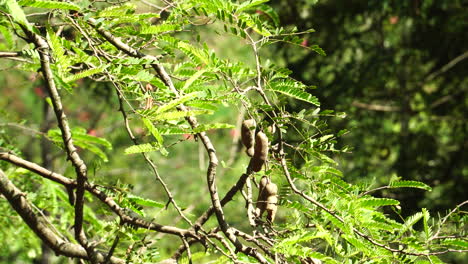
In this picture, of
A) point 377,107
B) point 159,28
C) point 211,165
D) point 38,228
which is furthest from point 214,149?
point 377,107

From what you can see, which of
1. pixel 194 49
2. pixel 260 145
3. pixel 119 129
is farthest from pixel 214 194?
pixel 119 129

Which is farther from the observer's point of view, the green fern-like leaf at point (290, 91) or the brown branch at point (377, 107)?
the brown branch at point (377, 107)

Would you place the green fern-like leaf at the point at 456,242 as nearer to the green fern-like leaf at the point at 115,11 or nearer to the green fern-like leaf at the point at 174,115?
the green fern-like leaf at the point at 174,115

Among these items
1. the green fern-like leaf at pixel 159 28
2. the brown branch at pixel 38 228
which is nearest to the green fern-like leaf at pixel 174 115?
the green fern-like leaf at pixel 159 28

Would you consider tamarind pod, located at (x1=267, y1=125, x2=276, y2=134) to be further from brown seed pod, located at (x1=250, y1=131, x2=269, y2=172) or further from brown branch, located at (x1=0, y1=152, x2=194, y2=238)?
brown branch, located at (x1=0, y1=152, x2=194, y2=238)

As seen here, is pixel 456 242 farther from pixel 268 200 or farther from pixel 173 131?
pixel 173 131

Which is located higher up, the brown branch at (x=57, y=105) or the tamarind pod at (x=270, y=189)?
the brown branch at (x=57, y=105)

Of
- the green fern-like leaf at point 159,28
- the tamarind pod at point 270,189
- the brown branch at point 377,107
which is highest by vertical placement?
the green fern-like leaf at point 159,28

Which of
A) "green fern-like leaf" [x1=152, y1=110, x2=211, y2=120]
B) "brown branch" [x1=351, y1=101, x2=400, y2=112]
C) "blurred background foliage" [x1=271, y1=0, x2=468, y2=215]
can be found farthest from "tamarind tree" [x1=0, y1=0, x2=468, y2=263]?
"brown branch" [x1=351, y1=101, x2=400, y2=112]

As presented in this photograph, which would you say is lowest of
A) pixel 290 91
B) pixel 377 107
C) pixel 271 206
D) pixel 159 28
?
pixel 377 107

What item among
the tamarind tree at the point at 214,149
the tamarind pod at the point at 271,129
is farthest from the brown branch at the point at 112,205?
the tamarind pod at the point at 271,129

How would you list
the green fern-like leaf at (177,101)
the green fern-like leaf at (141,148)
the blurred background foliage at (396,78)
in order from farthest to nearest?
1. the blurred background foliage at (396,78)
2. the green fern-like leaf at (141,148)
3. the green fern-like leaf at (177,101)

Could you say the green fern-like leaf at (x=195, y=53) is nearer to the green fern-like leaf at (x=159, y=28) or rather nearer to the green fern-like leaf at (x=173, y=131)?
the green fern-like leaf at (x=159, y=28)

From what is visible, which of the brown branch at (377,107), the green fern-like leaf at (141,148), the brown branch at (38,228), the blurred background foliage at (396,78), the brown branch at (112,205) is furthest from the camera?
the brown branch at (377,107)
